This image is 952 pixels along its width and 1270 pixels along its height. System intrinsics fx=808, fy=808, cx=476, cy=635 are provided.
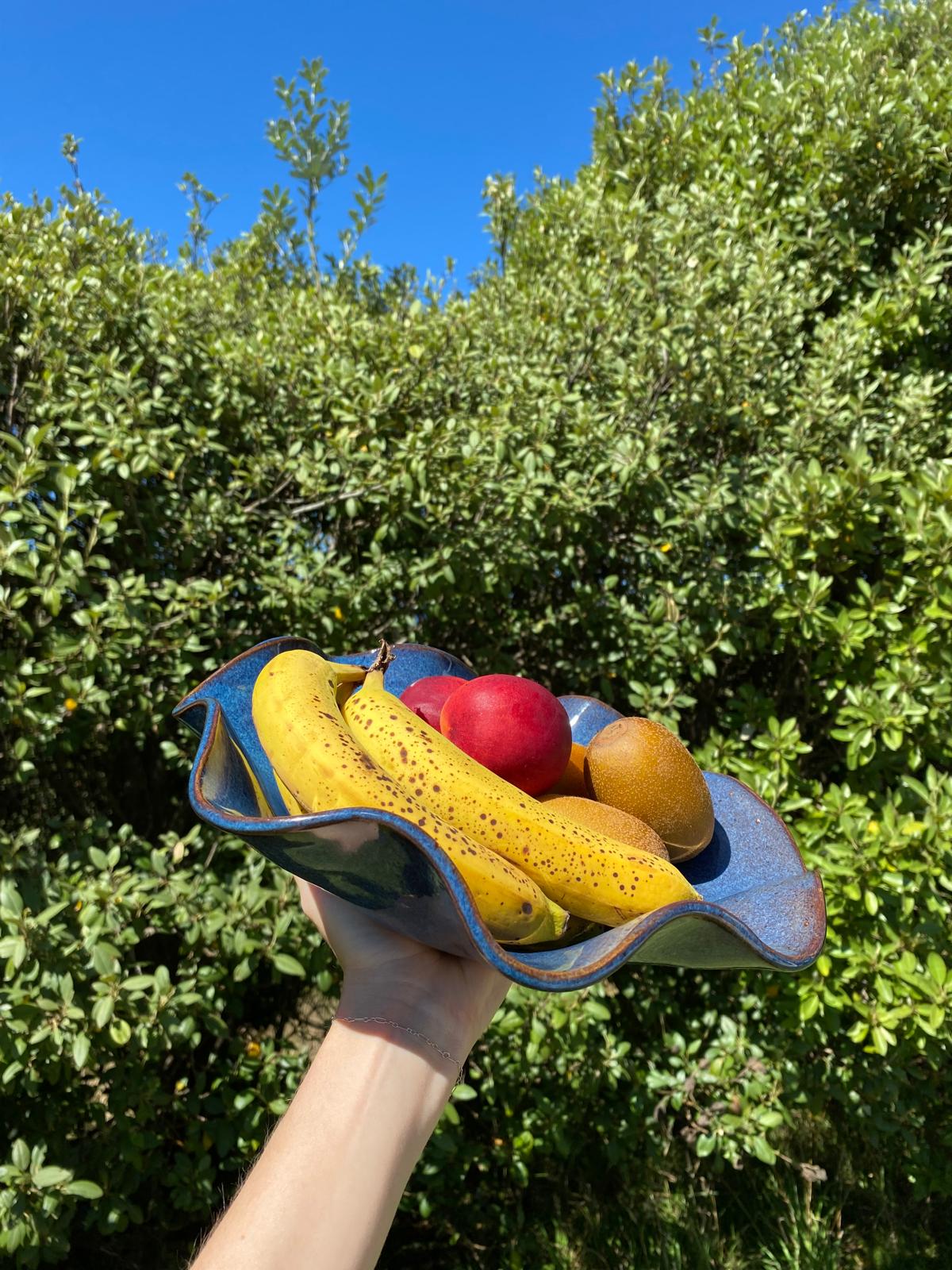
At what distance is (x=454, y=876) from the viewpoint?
85cm

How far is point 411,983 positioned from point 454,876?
0.49 meters

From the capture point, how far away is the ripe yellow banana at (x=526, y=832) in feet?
3.66

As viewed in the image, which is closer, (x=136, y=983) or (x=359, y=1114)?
(x=359, y=1114)

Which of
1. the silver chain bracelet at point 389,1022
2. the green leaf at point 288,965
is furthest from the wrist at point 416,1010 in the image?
the green leaf at point 288,965

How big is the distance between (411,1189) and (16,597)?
2413 mm

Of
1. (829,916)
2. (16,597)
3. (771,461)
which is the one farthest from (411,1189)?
(771,461)

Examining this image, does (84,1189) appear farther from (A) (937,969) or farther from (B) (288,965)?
(A) (937,969)

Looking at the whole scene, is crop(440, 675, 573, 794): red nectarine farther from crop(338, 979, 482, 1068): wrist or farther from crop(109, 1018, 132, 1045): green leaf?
crop(109, 1018, 132, 1045): green leaf

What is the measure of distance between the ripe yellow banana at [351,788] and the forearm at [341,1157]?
11.1 inches

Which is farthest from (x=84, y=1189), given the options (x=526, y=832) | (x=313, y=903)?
(x=526, y=832)

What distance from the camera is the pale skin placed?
100 centimetres

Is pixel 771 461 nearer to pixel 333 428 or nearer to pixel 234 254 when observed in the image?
pixel 333 428

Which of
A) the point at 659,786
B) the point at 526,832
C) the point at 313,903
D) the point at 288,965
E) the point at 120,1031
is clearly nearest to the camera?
the point at 526,832

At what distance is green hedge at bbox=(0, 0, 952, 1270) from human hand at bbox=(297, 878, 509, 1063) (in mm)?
1034
